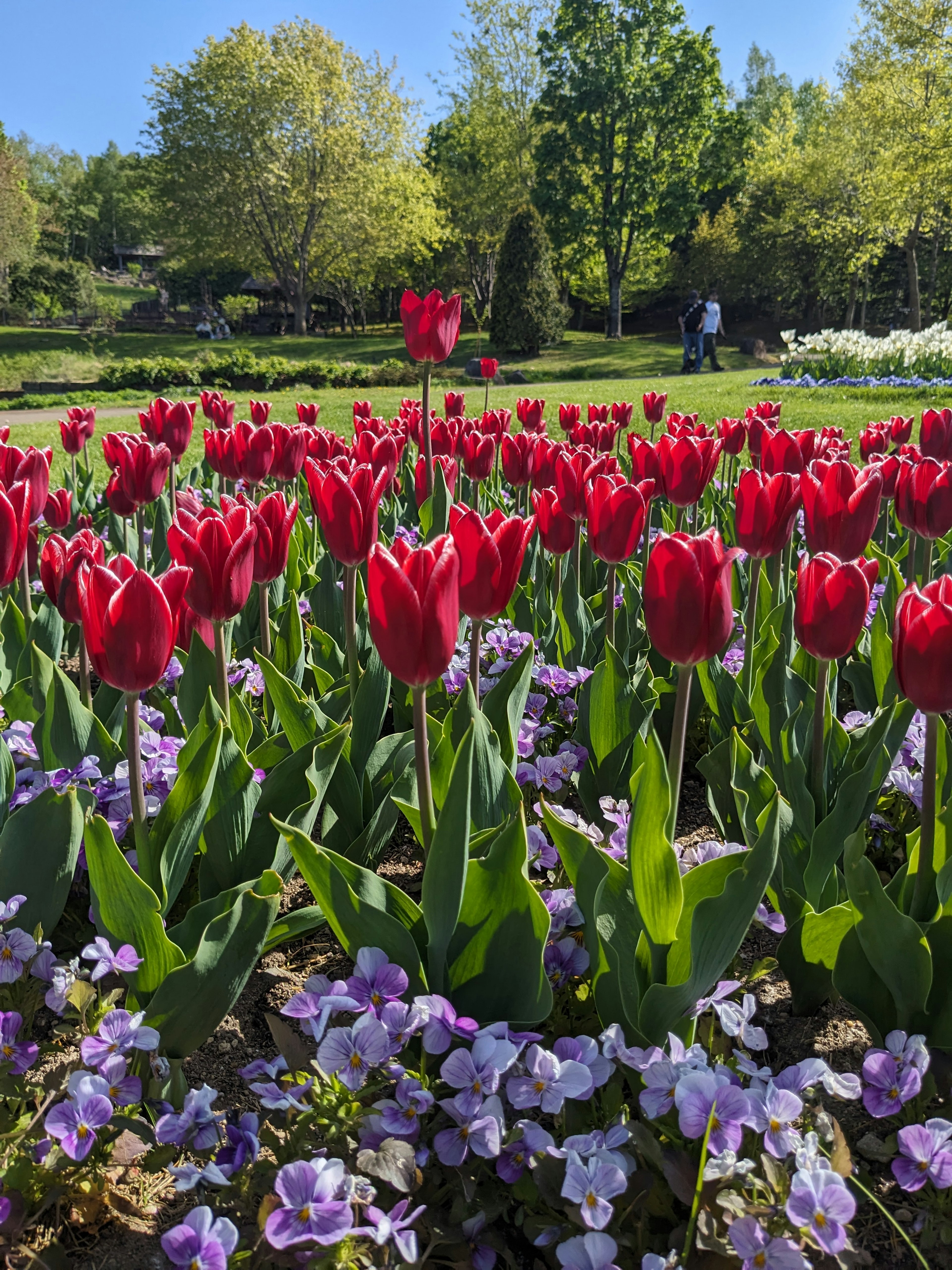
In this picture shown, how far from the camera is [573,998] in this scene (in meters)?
1.68

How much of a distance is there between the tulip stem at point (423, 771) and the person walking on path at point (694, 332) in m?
21.8

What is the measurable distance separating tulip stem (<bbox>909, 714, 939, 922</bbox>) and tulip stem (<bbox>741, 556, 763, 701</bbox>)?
0.86 meters

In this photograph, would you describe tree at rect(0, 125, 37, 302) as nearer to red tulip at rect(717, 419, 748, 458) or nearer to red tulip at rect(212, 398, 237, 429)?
red tulip at rect(212, 398, 237, 429)

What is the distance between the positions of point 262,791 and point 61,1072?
61 cm

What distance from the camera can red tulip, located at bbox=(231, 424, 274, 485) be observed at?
3094 mm

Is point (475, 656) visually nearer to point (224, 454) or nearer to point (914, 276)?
point (224, 454)

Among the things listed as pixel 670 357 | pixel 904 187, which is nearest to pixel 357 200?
pixel 670 357

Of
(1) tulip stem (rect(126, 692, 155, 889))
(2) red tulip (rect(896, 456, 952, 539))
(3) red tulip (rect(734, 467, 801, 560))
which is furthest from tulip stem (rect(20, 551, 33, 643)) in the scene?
(2) red tulip (rect(896, 456, 952, 539))

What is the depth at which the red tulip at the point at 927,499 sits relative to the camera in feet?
8.20

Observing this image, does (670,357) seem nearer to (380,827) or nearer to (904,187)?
(904,187)

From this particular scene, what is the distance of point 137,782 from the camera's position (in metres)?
1.50

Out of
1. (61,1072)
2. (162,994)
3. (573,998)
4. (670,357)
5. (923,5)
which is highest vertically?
(923,5)

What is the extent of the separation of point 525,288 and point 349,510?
28677 millimetres

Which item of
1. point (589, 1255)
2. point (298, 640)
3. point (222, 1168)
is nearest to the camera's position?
point (589, 1255)
